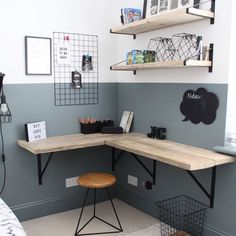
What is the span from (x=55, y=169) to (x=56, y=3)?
1.66 metres

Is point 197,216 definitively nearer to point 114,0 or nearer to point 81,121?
point 81,121

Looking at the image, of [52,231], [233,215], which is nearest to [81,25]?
[52,231]

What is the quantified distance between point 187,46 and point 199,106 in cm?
52

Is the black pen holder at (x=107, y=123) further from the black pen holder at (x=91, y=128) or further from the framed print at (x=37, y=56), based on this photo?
the framed print at (x=37, y=56)

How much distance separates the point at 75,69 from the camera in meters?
3.11

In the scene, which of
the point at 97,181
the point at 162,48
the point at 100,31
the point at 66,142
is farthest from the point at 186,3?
the point at 97,181

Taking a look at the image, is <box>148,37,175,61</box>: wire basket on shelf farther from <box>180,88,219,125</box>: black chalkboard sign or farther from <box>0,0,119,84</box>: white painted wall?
<box>0,0,119,84</box>: white painted wall

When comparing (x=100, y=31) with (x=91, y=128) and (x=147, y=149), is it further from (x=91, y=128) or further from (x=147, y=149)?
(x=147, y=149)

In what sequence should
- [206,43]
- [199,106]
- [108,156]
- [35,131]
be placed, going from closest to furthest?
[206,43] → [199,106] → [35,131] → [108,156]

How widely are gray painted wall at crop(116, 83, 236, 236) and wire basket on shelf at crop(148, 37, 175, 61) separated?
264 millimetres

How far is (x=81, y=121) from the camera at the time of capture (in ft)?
10.3

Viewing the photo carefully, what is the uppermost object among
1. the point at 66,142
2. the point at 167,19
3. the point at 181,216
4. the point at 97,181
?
the point at 167,19

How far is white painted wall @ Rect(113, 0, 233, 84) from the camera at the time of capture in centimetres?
226

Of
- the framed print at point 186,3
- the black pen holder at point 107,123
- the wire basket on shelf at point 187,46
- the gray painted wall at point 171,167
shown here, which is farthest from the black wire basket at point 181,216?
the framed print at point 186,3
